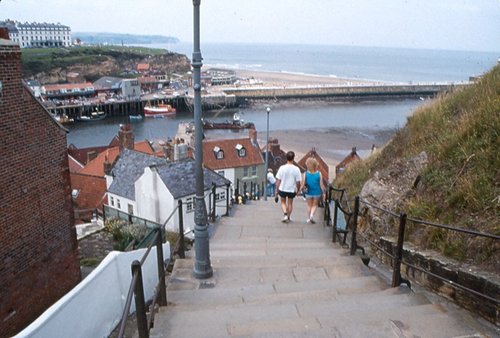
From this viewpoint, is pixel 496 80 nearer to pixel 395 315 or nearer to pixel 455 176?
pixel 455 176

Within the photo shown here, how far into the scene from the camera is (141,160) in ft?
88.5

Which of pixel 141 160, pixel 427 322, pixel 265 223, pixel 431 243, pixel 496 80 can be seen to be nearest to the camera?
pixel 427 322

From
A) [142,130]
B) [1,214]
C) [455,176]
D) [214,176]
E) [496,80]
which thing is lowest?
[142,130]

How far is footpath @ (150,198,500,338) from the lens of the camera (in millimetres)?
3752

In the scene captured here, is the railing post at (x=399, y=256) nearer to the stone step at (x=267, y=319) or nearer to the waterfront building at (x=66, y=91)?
the stone step at (x=267, y=319)

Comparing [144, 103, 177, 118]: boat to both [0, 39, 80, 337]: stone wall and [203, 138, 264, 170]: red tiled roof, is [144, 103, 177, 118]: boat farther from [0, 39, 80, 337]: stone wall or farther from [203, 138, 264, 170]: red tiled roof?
[0, 39, 80, 337]: stone wall

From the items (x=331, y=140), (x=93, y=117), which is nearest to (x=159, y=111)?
(x=93, y=117)

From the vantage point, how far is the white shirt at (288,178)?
9.08m

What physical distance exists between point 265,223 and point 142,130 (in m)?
63.8

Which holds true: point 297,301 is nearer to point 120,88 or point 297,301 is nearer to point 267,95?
point 267,95

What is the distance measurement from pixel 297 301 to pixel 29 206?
608cm

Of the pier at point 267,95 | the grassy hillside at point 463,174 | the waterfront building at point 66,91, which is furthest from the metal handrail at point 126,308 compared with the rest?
the waterfront building at point 66,91

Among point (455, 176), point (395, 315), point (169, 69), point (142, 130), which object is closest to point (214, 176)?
point (455, 176)

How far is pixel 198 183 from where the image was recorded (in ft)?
19.4
